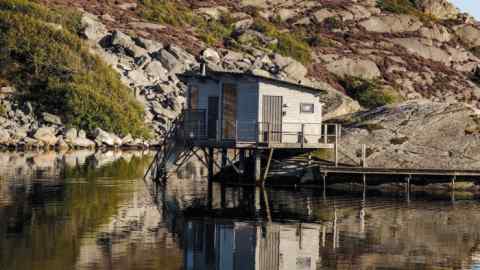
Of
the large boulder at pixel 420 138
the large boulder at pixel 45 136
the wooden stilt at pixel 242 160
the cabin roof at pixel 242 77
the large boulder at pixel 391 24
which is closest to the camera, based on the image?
the cabin roof at pixel 242 77

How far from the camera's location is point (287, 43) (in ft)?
406

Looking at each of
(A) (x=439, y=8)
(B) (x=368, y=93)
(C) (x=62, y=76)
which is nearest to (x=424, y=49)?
(A) (x=439, y=8)

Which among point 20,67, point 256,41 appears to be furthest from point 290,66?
point 20,67

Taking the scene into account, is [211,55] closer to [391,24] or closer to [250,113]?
[391,24]

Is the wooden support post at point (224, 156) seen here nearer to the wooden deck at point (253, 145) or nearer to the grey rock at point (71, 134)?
the wooden deck at point (253, 145)

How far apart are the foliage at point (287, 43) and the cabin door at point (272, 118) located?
7316cm

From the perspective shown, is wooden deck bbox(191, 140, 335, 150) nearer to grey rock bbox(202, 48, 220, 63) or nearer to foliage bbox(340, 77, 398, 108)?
A: grey rock bbox(202, 48, 220, 63)

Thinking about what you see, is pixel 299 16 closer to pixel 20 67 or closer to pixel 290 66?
pixel 290 66

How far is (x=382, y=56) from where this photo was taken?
12525cm

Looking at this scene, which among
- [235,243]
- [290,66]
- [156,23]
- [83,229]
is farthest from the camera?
[156,23]

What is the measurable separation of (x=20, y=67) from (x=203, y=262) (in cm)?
7479

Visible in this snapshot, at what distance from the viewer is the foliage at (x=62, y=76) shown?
8956cm

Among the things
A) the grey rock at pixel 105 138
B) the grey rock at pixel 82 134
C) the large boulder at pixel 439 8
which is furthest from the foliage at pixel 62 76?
the large boulder at pixel 439 8

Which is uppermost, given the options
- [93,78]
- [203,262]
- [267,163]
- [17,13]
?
[17,13]
